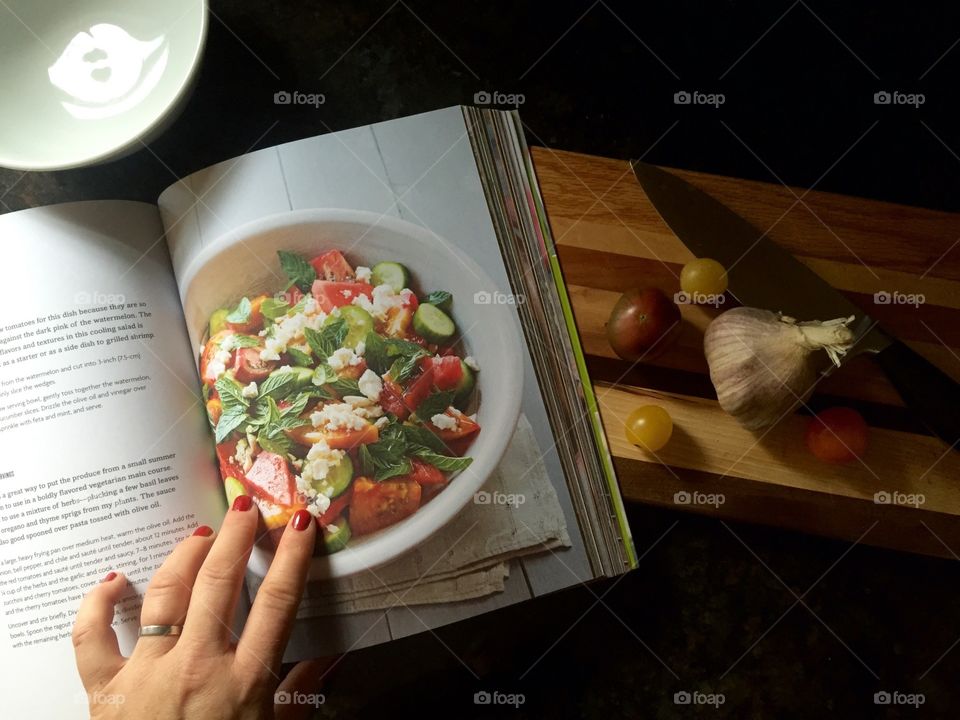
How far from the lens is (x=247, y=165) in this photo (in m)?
0.56

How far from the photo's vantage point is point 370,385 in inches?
22.1

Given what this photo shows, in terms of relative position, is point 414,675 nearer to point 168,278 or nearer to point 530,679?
point 530,679

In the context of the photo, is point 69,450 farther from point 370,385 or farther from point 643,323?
point 643,323

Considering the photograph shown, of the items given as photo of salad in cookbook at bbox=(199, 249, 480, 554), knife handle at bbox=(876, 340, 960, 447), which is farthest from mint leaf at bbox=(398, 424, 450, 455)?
knife handle at bbox=(876, 340, 960, 447)

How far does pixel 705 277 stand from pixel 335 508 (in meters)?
0.35

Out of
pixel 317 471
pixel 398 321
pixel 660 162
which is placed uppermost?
pixel 660 162

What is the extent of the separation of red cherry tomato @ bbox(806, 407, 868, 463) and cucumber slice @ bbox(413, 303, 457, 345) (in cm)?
31

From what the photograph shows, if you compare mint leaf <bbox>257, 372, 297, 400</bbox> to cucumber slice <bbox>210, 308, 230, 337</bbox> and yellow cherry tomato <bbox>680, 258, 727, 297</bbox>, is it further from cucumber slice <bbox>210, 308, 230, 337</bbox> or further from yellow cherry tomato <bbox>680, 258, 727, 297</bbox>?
yellow cherry tomato <bbox>680, 258, 727, 297</bbox>

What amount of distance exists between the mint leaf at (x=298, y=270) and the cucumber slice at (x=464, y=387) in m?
0.14

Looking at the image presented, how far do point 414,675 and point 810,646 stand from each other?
377 millimetres

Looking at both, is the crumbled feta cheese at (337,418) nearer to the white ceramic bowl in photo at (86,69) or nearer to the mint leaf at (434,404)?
the mint leaf at (434,404)

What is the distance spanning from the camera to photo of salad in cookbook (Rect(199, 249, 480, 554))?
21.9 inches

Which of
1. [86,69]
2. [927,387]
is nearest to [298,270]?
[86,69]

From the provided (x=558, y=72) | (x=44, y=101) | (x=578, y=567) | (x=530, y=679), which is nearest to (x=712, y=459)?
(x=578, y=567)
